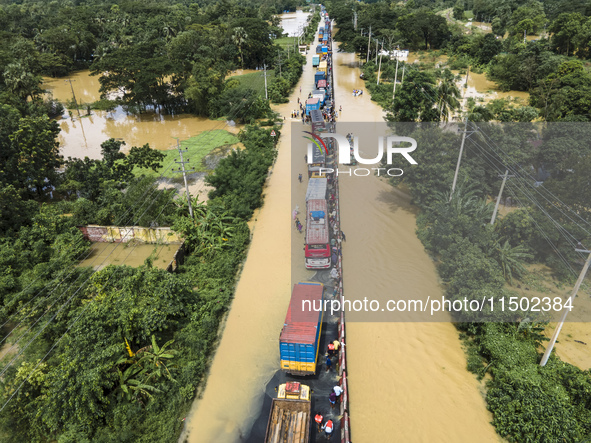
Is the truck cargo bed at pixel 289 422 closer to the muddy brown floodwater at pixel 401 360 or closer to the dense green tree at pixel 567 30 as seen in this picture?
the muddy brown floodwater at pixel 401 360

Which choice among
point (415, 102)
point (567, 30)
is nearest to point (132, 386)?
point (415, 102)

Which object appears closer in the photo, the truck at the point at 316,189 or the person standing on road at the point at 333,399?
the person standing on road at the point at 333,399

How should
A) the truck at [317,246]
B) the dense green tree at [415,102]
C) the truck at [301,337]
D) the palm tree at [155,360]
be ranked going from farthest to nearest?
the dense green tree at [415,102]
the truck at [317,246]
the palm tree at [155,360]
the truck at [301,337]

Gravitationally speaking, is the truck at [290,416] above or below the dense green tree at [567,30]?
below

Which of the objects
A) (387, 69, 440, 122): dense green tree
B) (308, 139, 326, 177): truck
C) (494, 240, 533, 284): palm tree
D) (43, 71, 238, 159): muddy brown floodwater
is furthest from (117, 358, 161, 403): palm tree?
(43, 71, 238, 159): muddy brown floodwater

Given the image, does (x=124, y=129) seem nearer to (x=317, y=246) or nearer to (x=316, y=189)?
(x=316, y=189)

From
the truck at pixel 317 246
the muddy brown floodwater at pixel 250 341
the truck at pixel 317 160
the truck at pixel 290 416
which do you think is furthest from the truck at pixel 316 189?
the truck at pixel 290 416
